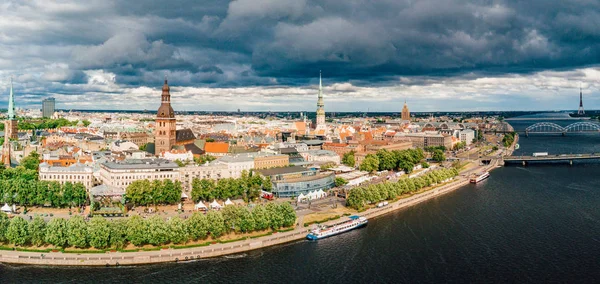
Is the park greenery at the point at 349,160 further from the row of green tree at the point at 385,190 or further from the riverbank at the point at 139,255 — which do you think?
the riverbank at the point at 139,255

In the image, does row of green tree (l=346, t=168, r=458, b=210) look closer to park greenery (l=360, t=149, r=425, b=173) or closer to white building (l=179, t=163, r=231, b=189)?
park greenery (l=360, t=149, r=425, b=173)

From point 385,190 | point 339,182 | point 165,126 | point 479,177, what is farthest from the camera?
point 165,126

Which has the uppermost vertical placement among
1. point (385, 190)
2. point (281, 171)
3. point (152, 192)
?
point (281, 171)

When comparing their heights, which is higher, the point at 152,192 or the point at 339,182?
the point at 152,192

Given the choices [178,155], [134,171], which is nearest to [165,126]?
[178,155]

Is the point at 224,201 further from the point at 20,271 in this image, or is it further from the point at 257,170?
the point at 20,271

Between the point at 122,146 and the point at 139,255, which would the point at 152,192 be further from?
the point at 122,146

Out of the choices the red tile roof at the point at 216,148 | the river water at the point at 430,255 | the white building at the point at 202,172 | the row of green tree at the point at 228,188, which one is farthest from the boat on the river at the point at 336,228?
the red tile roof at the point at 216,148

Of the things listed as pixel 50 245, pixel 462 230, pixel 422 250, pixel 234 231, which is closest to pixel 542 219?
pixel 462 230
